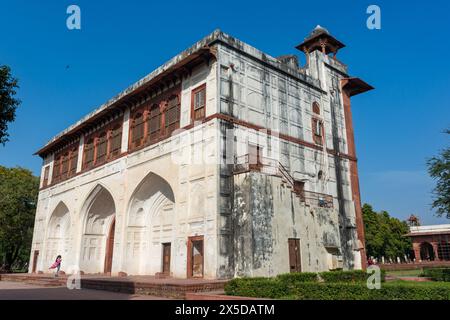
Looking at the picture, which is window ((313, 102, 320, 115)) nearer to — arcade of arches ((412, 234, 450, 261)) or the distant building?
the distant building

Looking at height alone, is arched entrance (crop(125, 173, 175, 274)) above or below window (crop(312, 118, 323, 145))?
below

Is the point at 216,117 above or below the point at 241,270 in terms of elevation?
above

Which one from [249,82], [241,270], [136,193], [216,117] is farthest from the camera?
[136,193]

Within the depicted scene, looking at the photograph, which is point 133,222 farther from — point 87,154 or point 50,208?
point 50,208

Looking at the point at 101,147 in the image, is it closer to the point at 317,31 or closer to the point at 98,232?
the point at 98,232

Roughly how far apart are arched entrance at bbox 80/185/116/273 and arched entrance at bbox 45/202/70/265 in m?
4.45

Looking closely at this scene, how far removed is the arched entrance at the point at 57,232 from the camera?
29906mm

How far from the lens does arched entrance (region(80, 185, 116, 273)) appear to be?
83.9 feet

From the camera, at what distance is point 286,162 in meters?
19.6

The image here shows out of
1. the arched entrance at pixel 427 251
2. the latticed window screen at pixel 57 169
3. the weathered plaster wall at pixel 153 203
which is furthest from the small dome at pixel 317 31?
the arched entrance at pixel 427 251

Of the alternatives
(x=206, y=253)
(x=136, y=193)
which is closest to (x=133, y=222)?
(x=136, y=193)

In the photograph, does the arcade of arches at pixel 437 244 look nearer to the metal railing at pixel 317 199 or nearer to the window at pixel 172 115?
the metal railing at pixel 317 199

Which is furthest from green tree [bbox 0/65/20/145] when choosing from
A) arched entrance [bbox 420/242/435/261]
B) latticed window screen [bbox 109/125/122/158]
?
arched entrance [bbox 420/242/435/261]
